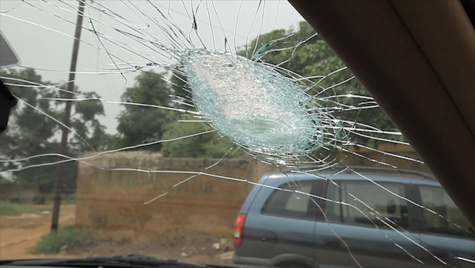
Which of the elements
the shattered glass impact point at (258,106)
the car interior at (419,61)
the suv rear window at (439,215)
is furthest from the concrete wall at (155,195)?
the car interior at (419,61)

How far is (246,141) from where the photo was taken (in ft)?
7.75

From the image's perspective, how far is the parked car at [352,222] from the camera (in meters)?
2.01

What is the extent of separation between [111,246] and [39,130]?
1.41 meters

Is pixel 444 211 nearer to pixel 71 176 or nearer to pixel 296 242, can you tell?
pixel 296 242

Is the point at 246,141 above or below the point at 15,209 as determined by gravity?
above

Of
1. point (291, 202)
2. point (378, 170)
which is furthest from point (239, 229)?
point (378, 170)

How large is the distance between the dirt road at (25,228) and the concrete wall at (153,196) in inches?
6.2

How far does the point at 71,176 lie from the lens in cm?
403

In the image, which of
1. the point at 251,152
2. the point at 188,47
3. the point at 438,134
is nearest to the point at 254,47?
the point at 188,47

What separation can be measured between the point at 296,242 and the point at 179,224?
1270 millimetres

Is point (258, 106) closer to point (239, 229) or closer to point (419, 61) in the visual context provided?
point (239, 229)

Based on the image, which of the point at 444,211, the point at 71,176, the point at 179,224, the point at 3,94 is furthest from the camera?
the point at 71,176

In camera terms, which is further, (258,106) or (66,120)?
(66,120)

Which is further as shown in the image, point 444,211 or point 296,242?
point 296,242
